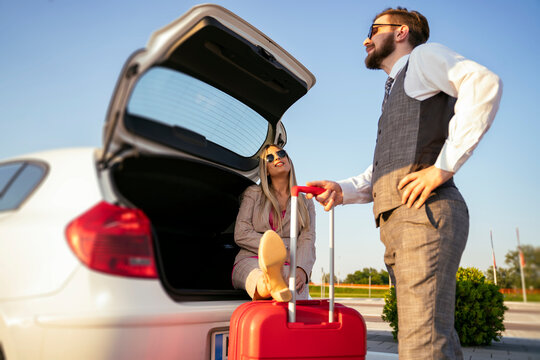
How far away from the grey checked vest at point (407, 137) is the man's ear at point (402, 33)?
1.01ft

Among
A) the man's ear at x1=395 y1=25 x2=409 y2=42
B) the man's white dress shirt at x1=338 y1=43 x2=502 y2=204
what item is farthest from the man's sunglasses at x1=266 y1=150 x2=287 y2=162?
the man's white dress shirt at x1=338 y1=43 x2=502 y2=204

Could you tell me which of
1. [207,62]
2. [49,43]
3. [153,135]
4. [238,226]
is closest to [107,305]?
[153,135]

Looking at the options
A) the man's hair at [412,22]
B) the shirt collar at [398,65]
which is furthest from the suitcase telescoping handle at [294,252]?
the man's hair at [412,22]

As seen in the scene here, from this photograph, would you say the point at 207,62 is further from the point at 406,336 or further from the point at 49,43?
the point at 406,336

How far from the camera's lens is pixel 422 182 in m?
1.51

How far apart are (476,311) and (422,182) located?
506 centimetres

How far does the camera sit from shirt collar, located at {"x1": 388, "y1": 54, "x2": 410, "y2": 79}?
72.2 inches

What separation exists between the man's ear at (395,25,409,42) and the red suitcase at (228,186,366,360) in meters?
0.88

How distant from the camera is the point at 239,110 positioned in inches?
91.8

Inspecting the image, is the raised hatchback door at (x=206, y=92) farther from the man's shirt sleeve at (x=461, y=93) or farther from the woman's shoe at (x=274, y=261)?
the man's shirt sleeve at (x=461, y=93)

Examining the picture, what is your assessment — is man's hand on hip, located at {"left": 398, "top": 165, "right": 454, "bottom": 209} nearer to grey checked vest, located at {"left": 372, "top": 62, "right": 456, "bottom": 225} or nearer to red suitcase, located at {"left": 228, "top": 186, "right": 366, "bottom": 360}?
grey checked vest, located at {"left": 372, "top": 62, "right": 456, "bottom": 225}

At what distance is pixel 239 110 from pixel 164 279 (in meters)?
1.17

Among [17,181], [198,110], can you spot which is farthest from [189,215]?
[17,181]

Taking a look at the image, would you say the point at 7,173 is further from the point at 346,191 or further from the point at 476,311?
the point at 476,311
